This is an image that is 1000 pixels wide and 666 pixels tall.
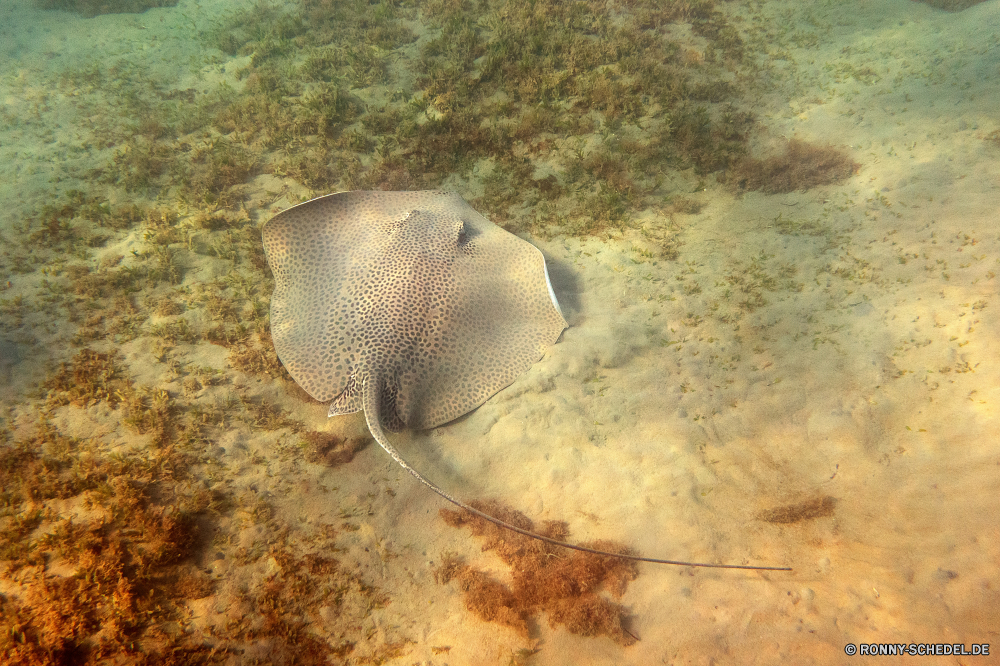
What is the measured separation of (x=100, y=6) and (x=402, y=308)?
14.9 metres

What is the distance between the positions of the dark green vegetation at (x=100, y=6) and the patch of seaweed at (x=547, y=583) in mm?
16248

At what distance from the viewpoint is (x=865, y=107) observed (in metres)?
6.86

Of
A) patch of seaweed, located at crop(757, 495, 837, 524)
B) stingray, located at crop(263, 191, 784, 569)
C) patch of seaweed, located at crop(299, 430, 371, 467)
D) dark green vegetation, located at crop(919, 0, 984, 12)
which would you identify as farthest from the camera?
dark green vegetation, located at crop(919, 0, 984, 12)

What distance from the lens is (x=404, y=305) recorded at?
4027 millimetres

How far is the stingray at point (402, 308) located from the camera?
3803 mm

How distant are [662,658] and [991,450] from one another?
2.92 meters

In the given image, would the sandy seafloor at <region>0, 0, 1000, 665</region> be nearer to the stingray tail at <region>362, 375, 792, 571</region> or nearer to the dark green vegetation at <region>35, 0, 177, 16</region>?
the stingray tail at <region>362, 375, 792, 571</region>

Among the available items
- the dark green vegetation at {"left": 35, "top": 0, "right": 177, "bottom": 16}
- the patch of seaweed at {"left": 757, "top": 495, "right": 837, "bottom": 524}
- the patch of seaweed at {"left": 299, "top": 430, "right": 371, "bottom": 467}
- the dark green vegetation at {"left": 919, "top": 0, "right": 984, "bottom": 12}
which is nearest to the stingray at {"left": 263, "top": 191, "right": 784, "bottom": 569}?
the patch of seaweed at {"left": 299, "top": 430, "right": 371, "bottom": 467}

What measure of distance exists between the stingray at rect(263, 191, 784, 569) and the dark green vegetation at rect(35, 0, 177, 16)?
12.5 m

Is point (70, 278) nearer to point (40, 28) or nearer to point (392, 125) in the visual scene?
point (392, 125)

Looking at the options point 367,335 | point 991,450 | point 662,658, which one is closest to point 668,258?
point 991,450

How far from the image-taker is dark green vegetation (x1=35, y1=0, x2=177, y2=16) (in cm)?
1132

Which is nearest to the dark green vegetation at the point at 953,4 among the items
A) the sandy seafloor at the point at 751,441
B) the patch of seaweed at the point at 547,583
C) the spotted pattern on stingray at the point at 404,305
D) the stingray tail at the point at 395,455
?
the sandy seafloor at the point at 751,441

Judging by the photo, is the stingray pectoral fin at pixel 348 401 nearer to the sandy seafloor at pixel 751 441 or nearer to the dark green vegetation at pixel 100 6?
the sandy seafloor at pixel 751 441
